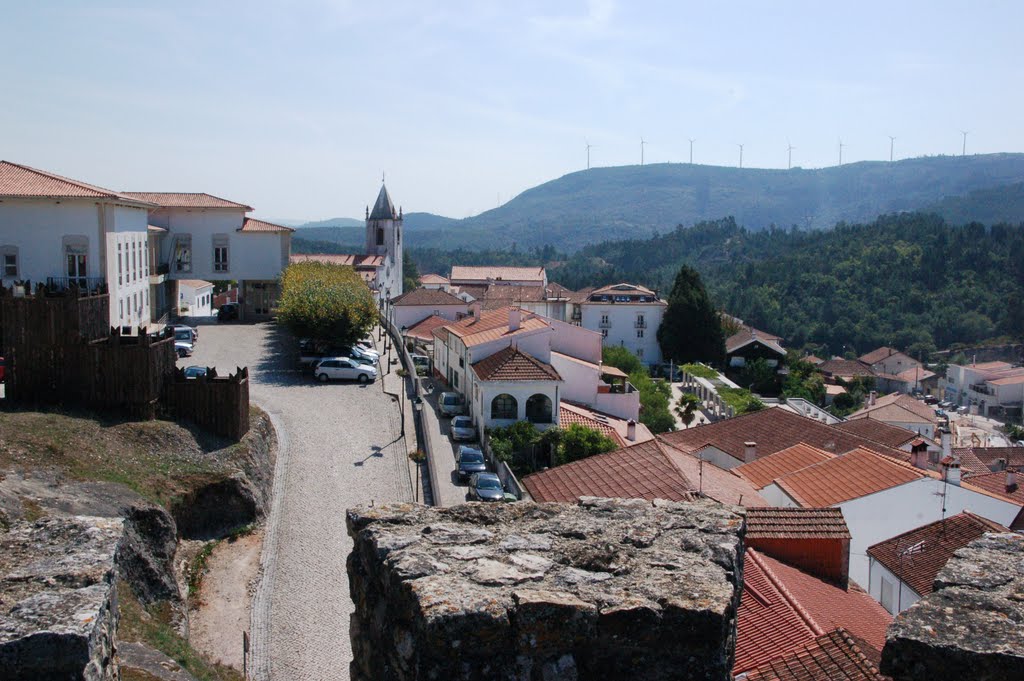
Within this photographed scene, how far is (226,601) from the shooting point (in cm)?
1423

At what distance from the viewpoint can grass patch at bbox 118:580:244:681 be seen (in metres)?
10.8

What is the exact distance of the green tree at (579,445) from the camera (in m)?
25.9

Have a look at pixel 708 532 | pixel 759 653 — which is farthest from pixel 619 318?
pixel 708 532

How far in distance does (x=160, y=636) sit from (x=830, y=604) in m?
8.96

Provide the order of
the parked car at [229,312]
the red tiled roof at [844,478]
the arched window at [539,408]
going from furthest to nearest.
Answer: the parked car at [229,312], the arched window at [539,408], the red tiled roof at [844,478]

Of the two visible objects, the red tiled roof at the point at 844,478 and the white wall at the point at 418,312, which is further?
the white wall at the point at 418,312

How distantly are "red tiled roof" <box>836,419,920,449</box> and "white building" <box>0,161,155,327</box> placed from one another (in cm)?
2716

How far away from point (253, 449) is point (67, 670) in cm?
1551

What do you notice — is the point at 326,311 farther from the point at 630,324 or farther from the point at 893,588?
the point at 630,324

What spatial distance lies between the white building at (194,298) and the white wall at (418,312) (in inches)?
420

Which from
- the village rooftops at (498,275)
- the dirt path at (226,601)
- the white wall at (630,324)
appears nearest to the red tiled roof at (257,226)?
the dirt path at (226,601)

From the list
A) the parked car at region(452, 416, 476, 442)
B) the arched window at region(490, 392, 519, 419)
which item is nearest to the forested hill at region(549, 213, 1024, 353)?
the arched window at region(490, 392, 519, 419)

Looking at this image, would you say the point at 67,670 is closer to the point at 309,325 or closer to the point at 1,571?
the point at 1,571

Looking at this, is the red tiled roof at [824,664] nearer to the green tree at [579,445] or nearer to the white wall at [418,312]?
the green tree at [579,445]
